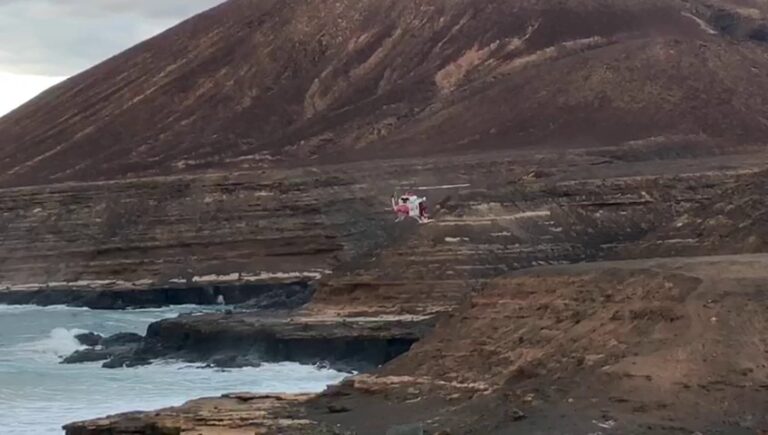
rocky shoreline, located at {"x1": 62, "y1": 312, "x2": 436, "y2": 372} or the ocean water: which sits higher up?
rocky shoreline, located at {"x1": 62, "y1": 312, "x2": 436, "y2": 372}

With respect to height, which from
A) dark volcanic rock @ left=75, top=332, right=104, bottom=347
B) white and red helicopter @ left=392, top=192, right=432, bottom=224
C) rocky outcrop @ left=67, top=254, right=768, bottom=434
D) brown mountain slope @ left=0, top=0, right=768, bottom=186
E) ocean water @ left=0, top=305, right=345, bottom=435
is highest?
brown mountain slope @ left=0, top=0, right=768, bottom=186

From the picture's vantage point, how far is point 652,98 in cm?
8331

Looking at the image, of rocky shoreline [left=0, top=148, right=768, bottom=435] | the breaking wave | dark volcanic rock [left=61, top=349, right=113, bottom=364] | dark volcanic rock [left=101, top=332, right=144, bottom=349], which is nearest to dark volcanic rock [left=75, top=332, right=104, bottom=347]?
the breaking wave

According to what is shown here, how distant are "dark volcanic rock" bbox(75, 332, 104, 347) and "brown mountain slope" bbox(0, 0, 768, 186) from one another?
29069mm

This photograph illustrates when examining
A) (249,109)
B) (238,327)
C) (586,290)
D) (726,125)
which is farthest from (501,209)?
(249,109)

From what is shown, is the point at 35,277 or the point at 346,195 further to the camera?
the point at 35,277

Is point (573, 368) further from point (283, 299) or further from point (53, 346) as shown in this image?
point (283, 299)

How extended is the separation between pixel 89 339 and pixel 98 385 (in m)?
14.5

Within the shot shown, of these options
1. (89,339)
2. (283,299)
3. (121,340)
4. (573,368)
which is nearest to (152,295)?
(283,299)

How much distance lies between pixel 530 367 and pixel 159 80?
85.1 meters

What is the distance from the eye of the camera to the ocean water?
34312 mm

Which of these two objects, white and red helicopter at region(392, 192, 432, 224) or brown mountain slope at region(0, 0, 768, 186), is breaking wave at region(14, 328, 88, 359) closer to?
white and red helicopter at region(392, 192, 432, 224)

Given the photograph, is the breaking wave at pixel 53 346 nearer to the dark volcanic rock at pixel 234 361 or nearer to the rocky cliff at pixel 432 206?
the rocky cliff at pixel 432 206

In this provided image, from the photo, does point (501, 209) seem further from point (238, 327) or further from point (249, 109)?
point (249, 109)
